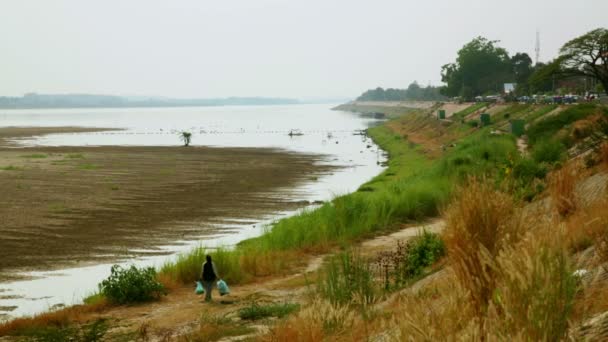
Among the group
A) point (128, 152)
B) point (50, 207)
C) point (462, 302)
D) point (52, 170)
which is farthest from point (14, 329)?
point (128, 152)

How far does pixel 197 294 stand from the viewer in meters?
17.2

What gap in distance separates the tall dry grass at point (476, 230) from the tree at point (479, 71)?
115153 millimetres

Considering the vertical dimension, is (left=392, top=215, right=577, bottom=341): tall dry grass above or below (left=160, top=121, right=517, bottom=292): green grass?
above

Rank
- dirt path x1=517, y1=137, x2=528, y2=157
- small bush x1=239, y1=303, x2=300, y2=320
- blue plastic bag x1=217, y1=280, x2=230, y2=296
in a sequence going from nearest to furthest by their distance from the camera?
small bush x1=239, y1=303, x2=300, y2=320 < blue plastic bag x1=217, y1=280, x2=230, y2=296 < dirt path x1=517, y1=137, x2=528, y2=157

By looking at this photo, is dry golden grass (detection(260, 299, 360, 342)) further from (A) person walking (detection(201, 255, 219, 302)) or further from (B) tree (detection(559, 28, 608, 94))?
(B) tree (detection(559, 28, 608, 94))

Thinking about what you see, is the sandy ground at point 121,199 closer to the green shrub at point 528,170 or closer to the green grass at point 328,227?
the green grass at point 328,227

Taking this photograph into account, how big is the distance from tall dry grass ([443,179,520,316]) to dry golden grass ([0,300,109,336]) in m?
10.2

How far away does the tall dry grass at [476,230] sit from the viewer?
7.07 meters

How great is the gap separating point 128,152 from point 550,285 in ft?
227

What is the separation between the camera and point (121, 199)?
124 ft

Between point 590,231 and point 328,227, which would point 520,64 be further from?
→ point 590,231

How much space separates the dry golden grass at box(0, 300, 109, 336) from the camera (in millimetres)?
14859

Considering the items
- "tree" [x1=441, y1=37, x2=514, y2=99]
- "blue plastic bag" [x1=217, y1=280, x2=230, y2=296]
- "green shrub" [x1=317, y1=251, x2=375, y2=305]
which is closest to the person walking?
"blue plastic bag" [x1=217, y1=280, x2=230, y2=296]

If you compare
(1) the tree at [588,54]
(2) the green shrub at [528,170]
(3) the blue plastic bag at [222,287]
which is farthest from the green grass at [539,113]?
(3) the blue plastic bag at [222,287]
